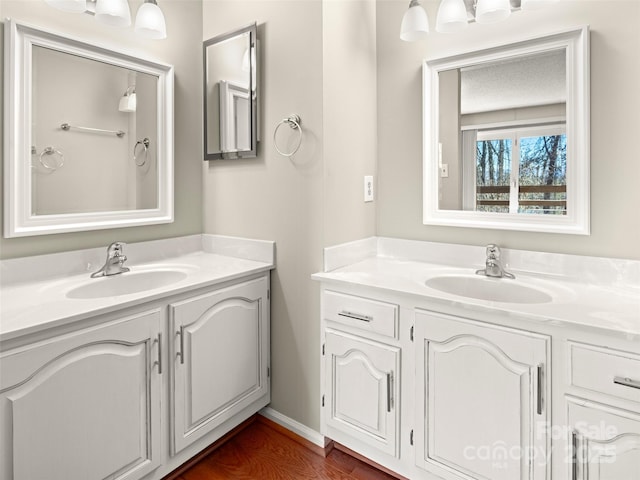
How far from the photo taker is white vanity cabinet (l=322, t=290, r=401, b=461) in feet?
4.77

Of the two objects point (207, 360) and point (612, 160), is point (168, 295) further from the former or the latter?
point (612, 160)

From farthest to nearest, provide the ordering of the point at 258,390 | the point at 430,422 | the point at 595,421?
the point at 258,390
the point at 430,422
the point at 595,421

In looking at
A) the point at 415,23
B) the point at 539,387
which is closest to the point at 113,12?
the point at 415,23

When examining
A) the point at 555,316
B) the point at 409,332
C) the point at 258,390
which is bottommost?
the point at 258,390

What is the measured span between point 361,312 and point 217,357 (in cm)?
64

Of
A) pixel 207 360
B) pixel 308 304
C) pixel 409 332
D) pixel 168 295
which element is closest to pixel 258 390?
pixel 207 360

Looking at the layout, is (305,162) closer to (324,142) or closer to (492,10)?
(324,142)

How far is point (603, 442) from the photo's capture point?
3.48 feet

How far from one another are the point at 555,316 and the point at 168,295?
1.26 metres

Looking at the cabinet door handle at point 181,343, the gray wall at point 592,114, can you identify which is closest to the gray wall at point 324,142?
the gray wall at point 592,114

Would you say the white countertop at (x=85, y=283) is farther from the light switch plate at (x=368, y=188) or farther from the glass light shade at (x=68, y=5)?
the glass light shade at (x=68, y=5)

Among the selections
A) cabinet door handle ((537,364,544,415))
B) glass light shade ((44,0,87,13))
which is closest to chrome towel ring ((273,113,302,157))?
glass light shade ((44,0,87,13))

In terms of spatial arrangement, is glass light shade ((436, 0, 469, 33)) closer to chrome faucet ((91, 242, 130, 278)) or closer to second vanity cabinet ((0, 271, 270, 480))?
second vanity cabinet ((0, 271, 270, 480))

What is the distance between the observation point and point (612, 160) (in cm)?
142
